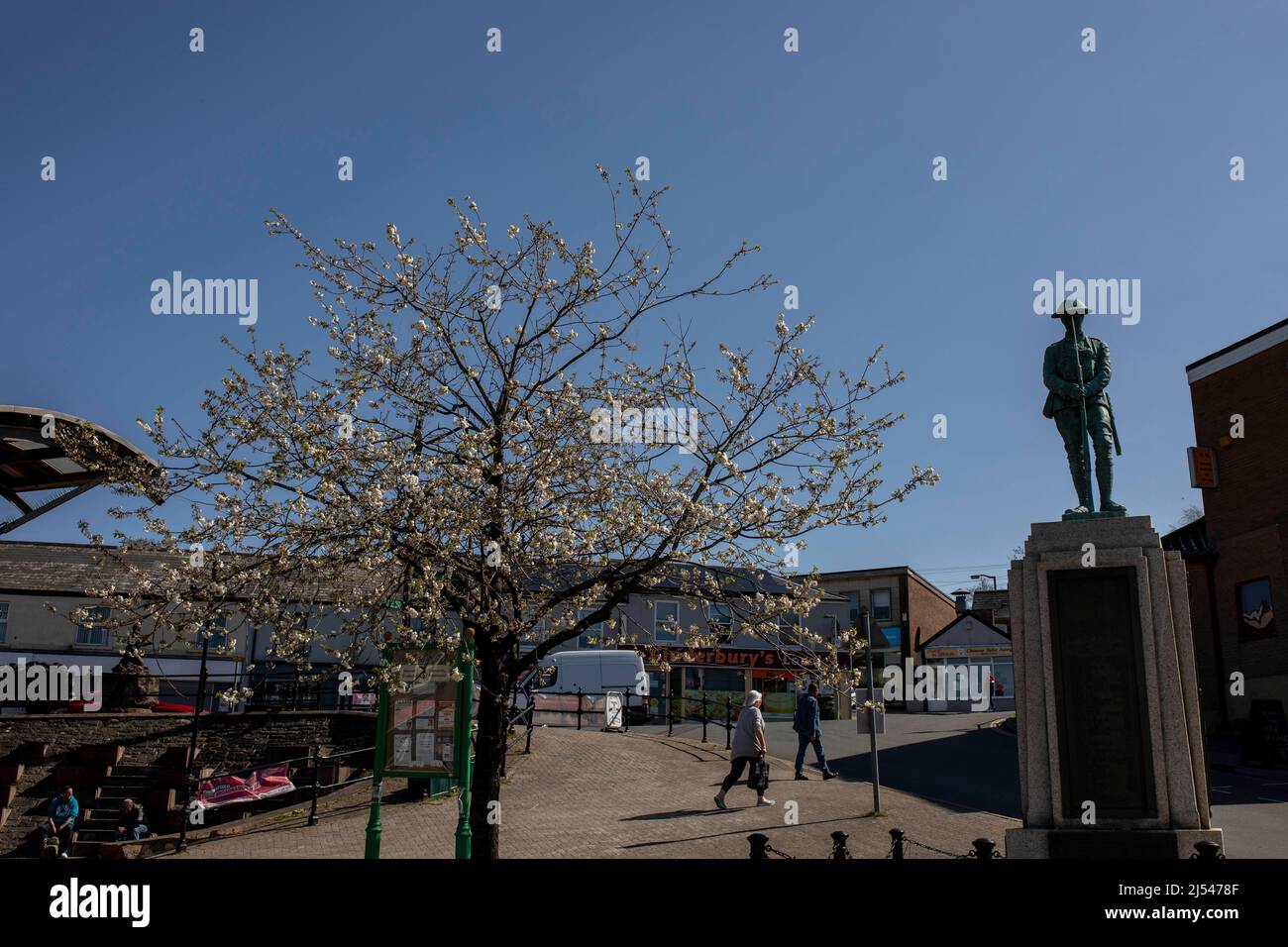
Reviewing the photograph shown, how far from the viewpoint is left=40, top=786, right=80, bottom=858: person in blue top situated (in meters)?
18.3

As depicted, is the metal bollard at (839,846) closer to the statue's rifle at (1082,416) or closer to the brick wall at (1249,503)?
the statue's rifle at (1082,416)

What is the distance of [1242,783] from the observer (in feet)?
65.5

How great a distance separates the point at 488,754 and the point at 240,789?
10.9 metres

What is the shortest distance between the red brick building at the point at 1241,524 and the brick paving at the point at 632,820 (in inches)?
708

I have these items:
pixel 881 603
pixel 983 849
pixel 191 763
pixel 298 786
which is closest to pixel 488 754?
pixel 983 849

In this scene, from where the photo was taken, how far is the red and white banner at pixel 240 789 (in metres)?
18.7

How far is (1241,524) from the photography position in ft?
103

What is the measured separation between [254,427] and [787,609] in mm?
5805

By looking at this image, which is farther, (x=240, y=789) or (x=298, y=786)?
(x=298, y=786)

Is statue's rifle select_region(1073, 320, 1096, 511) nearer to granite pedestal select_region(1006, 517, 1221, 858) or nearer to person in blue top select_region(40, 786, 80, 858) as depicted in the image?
granite pedestal select_region(1006, 517, 1221, 858)

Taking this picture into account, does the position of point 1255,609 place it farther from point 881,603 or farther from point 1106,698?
point 881,603

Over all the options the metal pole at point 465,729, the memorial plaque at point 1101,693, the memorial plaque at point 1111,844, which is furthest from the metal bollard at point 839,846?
the metal pole at point 465,729
